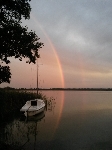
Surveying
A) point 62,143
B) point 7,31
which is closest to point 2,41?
point 7,31

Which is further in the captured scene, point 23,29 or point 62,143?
point 62,143

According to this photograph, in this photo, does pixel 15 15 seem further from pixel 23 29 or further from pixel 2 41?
pixel 2 41

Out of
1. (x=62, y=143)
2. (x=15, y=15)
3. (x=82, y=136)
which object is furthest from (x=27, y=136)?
(x=15, y=15)

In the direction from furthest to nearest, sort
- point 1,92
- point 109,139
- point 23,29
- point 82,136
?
point 1,92, point 82,136, point 109,139, point 23,29

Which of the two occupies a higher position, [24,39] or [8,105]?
[24,39]

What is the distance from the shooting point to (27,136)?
55.8ft

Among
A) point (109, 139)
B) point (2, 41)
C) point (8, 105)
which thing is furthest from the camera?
point (8, 105)

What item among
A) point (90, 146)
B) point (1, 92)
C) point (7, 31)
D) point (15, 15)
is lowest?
point (90, 146)

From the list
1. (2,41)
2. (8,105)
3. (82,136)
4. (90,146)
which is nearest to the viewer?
(2,41)

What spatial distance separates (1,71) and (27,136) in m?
8.68

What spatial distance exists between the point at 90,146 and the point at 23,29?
10626 mm

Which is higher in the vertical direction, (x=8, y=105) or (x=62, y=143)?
(x=8, y=105)

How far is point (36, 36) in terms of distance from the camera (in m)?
11.3

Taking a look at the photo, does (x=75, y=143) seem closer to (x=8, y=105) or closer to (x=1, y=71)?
(x=1, y=71)
